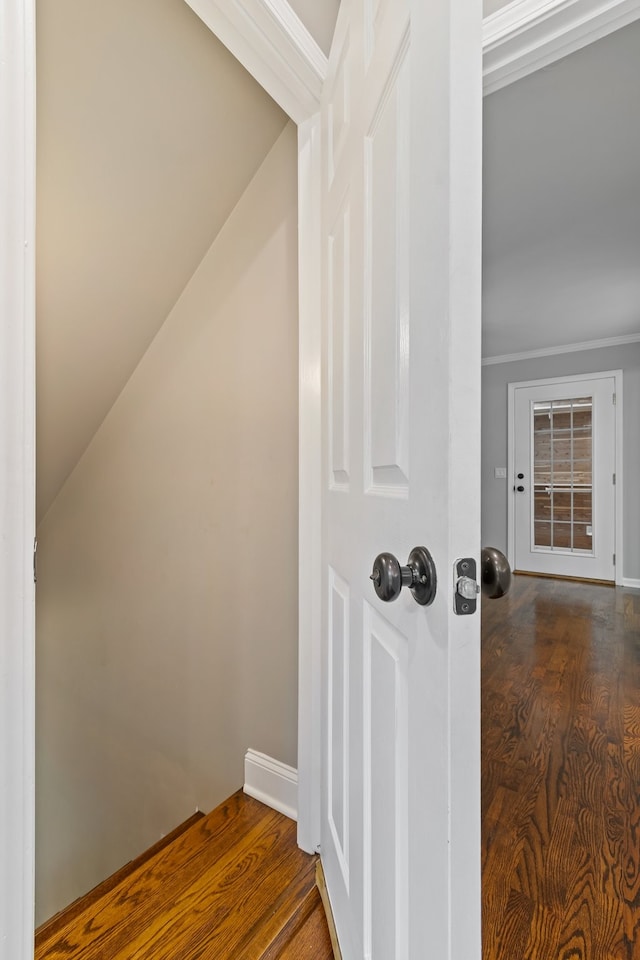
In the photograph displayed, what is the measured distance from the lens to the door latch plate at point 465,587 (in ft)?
1.49

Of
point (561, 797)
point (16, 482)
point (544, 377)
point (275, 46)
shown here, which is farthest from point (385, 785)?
point (544, 377)

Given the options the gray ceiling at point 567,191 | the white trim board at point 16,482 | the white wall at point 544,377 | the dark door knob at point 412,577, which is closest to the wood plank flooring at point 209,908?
the white trim board at point 16,482

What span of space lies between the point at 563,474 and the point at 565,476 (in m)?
0.03

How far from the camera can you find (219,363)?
1469 millimetres

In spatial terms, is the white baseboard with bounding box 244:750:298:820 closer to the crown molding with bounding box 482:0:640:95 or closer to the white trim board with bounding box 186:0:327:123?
the white trim board with bounding box 186:0:327:123

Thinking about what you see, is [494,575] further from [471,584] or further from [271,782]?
[271,782]

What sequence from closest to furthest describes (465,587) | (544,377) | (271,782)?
(465,587) < (271,782) < (544,377)

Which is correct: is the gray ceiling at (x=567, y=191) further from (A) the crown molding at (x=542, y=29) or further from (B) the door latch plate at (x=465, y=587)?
(B) the door latch plate at (x=465, y=587)

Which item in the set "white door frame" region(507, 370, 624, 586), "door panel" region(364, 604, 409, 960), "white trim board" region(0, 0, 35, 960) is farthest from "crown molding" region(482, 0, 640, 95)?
"white door frame" region(507, 370, 624, 586)

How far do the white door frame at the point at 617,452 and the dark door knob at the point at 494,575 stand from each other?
4.43 metres

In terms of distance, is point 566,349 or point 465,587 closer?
point 465,587

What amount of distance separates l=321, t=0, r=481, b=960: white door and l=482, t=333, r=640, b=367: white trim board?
426 centimetres

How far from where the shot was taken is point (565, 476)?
4.42m

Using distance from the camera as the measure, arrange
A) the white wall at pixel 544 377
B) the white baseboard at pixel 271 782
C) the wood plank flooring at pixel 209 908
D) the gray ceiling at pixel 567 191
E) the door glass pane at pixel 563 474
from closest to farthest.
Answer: the wood plank flooring at pixel 209 908, the white baseboard at pixel 271 782, the gray ceiling at pixel 567 191, the white wall at pixel 544 377, the door glass pane at pixel 563 474
